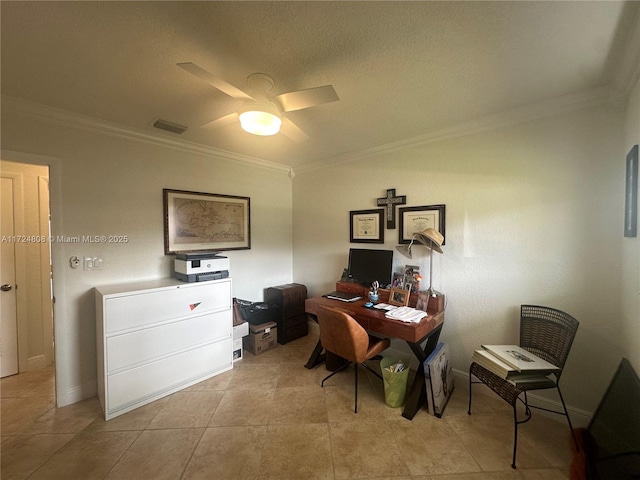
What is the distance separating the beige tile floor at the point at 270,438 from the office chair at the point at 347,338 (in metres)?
0.36

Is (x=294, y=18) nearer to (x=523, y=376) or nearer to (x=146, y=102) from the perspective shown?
(x=146, y=102)

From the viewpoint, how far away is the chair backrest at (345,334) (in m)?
1.93

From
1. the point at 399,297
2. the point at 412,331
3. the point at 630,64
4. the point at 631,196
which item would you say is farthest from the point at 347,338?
the point at 630,64

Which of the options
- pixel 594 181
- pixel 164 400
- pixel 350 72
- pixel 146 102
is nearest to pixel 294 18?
pixel 350 72

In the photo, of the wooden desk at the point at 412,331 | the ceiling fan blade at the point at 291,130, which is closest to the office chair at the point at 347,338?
the wooden desk at the point at 412,331

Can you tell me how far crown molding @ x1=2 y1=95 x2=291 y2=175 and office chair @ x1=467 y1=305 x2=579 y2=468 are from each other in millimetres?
3402

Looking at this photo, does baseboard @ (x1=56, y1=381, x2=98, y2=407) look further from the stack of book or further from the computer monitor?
the stack of book

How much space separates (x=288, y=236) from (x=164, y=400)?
7.95ft

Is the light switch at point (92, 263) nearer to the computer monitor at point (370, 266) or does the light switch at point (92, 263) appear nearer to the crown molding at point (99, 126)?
the crown molding at point (99, 126)

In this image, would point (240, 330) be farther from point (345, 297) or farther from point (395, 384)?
point (395, 384)

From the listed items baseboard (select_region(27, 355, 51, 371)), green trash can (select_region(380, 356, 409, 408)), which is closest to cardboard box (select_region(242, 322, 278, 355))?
green trash can (select_region(380, 356, 409, 408))

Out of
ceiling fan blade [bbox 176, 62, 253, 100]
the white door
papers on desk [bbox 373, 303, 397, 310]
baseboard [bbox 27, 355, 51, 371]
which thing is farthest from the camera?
baseboard [bbox 27, 355, 51, 371]

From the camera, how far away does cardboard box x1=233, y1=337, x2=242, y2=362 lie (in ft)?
9.02

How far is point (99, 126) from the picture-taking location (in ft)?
7.13
